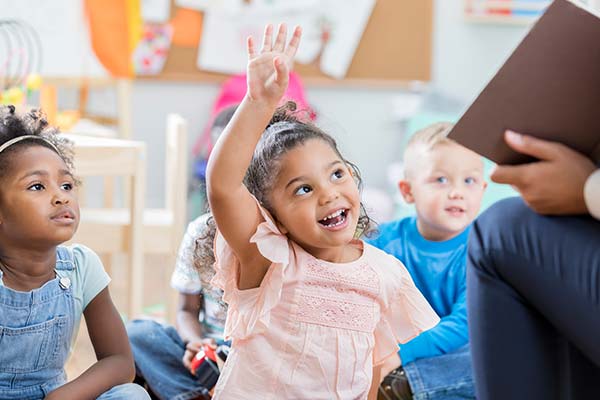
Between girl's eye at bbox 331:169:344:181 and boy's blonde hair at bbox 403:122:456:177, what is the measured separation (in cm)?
60

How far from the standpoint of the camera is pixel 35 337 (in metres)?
1.43

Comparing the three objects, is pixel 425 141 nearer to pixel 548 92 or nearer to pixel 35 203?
pixel 548 92

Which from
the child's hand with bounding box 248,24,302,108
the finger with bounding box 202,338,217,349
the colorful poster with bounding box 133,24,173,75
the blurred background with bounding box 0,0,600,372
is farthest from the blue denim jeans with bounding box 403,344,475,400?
the colorful poster with bounding box 133,24,173,75

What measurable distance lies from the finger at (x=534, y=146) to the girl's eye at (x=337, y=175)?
0.24 meters

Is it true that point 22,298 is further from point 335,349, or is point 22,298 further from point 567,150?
point 567,150

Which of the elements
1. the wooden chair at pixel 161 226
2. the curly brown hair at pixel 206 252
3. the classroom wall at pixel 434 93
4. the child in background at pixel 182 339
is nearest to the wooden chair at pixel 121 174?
the wooden chair at pixel 161 226

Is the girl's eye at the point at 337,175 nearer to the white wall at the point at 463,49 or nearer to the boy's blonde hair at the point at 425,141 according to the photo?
the boy's blonde hair at the point at 425,141

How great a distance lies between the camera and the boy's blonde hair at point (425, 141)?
1.93 metres

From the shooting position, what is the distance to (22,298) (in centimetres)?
142

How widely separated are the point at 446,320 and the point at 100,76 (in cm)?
190

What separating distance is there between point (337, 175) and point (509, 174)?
0.25m

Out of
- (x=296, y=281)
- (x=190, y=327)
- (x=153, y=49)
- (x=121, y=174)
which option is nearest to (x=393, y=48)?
(x=153, y=49)

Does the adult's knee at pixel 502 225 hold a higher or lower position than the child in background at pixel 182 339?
higher

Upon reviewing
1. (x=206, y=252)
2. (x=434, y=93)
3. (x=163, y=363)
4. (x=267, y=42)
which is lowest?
(x=163, y=363)
